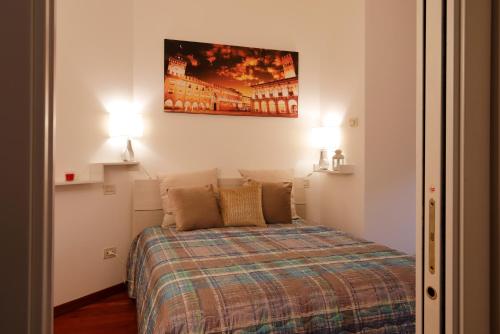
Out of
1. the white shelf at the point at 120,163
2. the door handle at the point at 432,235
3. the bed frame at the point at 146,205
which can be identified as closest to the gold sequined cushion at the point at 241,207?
the bed frame at the point at 146,205

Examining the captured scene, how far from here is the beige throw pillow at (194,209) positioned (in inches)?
121

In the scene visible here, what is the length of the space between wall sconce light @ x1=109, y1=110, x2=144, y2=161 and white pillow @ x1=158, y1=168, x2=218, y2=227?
1.21ft

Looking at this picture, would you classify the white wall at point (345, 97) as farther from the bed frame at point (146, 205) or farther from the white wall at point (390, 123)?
the bed frame at point (146, 205)

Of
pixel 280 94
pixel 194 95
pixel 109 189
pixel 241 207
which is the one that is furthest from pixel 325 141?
pixel 109 189

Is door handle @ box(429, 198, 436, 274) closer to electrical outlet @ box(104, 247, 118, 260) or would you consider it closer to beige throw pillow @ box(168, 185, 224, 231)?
beige throw pillow @ box(168, 185, 224, 231)

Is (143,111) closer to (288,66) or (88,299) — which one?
(288,66)

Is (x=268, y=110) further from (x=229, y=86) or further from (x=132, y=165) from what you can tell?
(x=132, y=165)

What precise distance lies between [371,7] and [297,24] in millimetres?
870

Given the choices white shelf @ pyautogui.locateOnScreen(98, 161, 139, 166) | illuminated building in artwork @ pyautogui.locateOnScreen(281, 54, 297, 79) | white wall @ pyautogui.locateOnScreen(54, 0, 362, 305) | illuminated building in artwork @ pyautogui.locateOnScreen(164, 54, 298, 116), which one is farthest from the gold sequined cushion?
illuminated building in artwork @ pyautogui.locateOnScreen(281, 54, 297, 79)

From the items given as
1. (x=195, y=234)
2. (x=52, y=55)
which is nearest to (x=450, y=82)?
(x=52, y=55)

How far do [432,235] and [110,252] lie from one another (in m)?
3.03

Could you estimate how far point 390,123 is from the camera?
11.2 ft

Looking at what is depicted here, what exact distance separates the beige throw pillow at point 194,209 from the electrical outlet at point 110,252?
2.18 ft

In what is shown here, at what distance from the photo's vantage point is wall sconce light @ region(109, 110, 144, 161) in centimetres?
325
